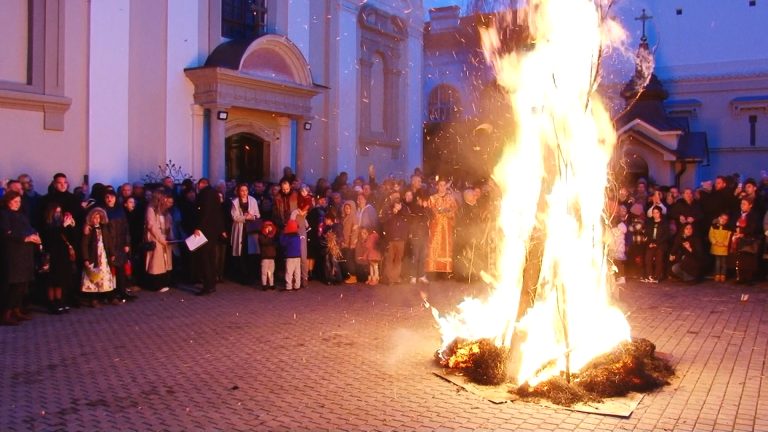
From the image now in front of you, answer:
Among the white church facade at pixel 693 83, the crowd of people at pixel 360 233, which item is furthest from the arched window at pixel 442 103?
the crowd of people at pixel 360 233

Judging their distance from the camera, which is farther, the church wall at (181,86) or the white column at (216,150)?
the white column at (216,150)

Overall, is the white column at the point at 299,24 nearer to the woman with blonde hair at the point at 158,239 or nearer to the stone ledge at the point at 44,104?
the stone ledge at the point at 44,104

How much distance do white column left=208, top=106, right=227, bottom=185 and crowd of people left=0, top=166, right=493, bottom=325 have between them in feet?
3.46

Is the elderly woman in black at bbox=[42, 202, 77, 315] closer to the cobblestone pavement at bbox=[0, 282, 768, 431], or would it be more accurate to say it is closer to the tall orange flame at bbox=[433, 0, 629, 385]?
the cobblestone pavement at bbox=[0, 282, 768, 431]

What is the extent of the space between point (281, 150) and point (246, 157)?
3.48 ft

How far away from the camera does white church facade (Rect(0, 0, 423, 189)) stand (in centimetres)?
1369

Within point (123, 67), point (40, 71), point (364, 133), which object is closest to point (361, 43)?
point (364, 133)

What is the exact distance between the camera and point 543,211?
7062mm

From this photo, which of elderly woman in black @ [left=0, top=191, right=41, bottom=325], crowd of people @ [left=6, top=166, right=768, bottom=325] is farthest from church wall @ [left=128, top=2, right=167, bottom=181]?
elderly woman in black @ [left=0, top=191, right=41, bottom=325]

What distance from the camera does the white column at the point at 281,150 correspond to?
19.2 metres

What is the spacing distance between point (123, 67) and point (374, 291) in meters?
6.88

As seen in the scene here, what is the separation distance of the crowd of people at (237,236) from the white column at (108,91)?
2.29ft

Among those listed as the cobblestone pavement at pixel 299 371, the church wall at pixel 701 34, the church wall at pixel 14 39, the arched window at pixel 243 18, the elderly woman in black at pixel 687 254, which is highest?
the church wall at pixel 701 34

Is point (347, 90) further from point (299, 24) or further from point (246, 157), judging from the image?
point (246, 157)
